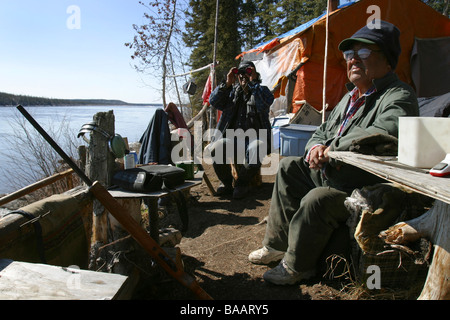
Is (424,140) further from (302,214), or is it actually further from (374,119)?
(302,214)

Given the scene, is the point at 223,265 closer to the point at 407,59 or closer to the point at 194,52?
the point at 407,59

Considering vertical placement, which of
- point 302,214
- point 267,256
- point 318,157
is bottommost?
point 267,256

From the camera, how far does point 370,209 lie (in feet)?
5.56

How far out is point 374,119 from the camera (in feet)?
6.24

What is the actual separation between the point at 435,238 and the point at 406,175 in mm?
677

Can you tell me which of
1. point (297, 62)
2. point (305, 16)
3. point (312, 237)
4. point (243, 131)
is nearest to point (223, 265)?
point (312, 237)

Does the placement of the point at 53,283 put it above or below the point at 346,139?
below

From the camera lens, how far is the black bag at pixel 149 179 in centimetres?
201

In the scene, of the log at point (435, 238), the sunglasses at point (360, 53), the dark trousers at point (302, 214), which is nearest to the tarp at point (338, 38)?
the sunglasses at point (360, 53)

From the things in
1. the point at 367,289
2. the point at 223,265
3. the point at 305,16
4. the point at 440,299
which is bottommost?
the point at 223,265

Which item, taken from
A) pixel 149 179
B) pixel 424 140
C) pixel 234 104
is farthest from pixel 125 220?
pixel 234 104

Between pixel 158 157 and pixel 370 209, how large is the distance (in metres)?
2.96

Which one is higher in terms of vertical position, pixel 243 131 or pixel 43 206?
pixel 243 131

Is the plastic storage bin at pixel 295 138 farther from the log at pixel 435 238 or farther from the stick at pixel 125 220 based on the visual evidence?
the stick at pixel 125 220
